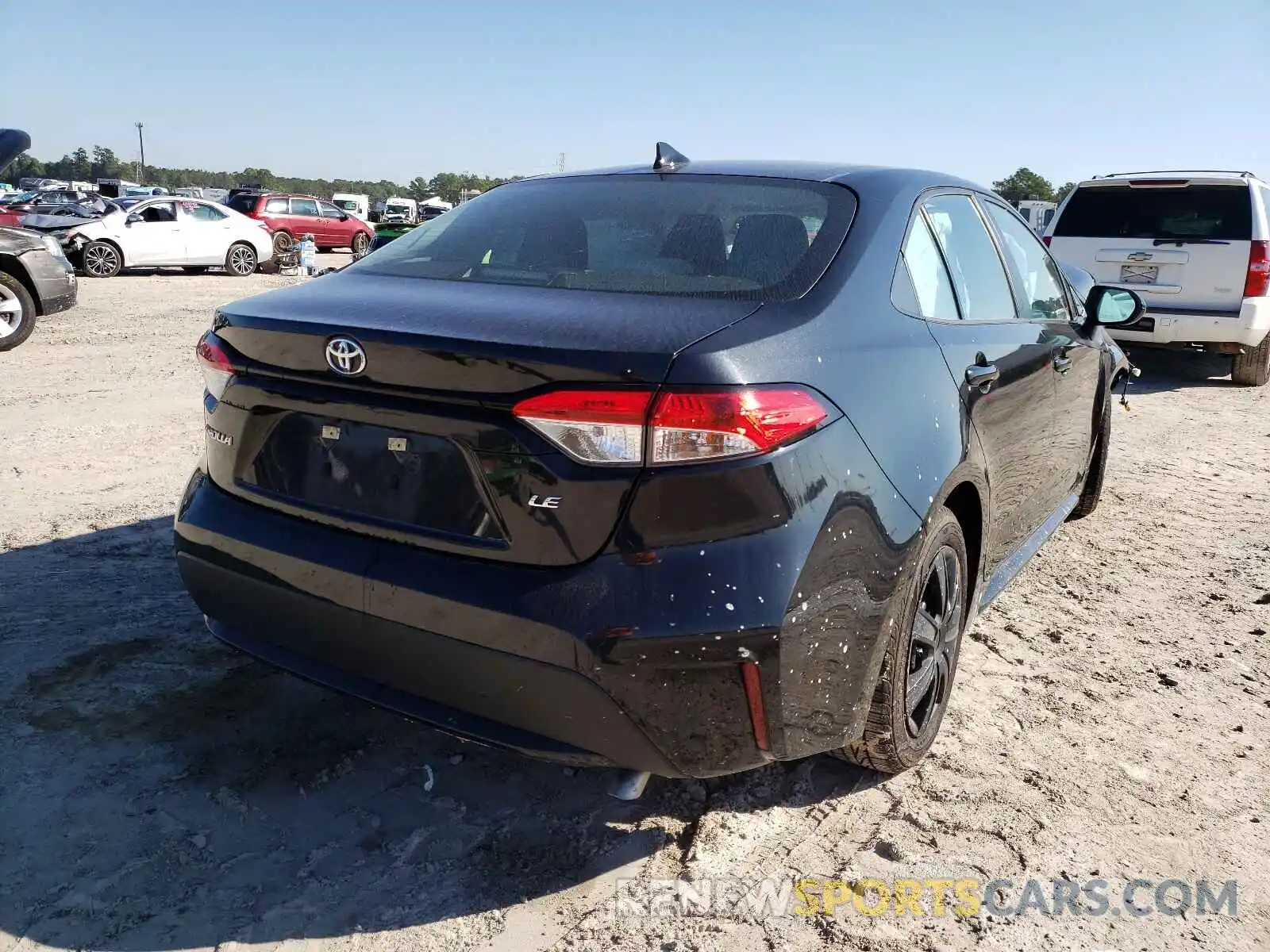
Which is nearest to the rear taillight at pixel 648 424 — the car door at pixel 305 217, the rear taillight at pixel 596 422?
the rear taillight at pixel 596 422

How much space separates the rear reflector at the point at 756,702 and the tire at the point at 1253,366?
9150 mm

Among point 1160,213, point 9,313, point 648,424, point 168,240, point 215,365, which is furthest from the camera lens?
point 168,240

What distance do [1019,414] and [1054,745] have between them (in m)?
1.03

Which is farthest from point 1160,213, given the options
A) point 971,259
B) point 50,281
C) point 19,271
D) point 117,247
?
point 117,247

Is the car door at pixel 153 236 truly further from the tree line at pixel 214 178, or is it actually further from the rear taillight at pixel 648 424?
the tree line at pixel 214 178

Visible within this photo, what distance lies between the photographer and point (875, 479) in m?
2.13

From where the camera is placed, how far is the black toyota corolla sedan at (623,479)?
1.86m

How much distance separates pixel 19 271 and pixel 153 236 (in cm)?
961

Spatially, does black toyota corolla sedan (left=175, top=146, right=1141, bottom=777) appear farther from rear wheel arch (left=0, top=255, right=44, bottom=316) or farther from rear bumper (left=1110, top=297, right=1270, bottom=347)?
rear wheel arch (left=0, top=255, right=44, bottom=316)

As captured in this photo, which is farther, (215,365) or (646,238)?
(646,238)

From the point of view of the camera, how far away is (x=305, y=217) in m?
25.6

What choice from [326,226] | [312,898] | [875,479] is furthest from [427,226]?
[326,226]

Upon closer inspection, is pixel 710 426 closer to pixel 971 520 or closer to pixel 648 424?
pixel 648 424

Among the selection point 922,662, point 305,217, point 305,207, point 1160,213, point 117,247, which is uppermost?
point 1160,213
